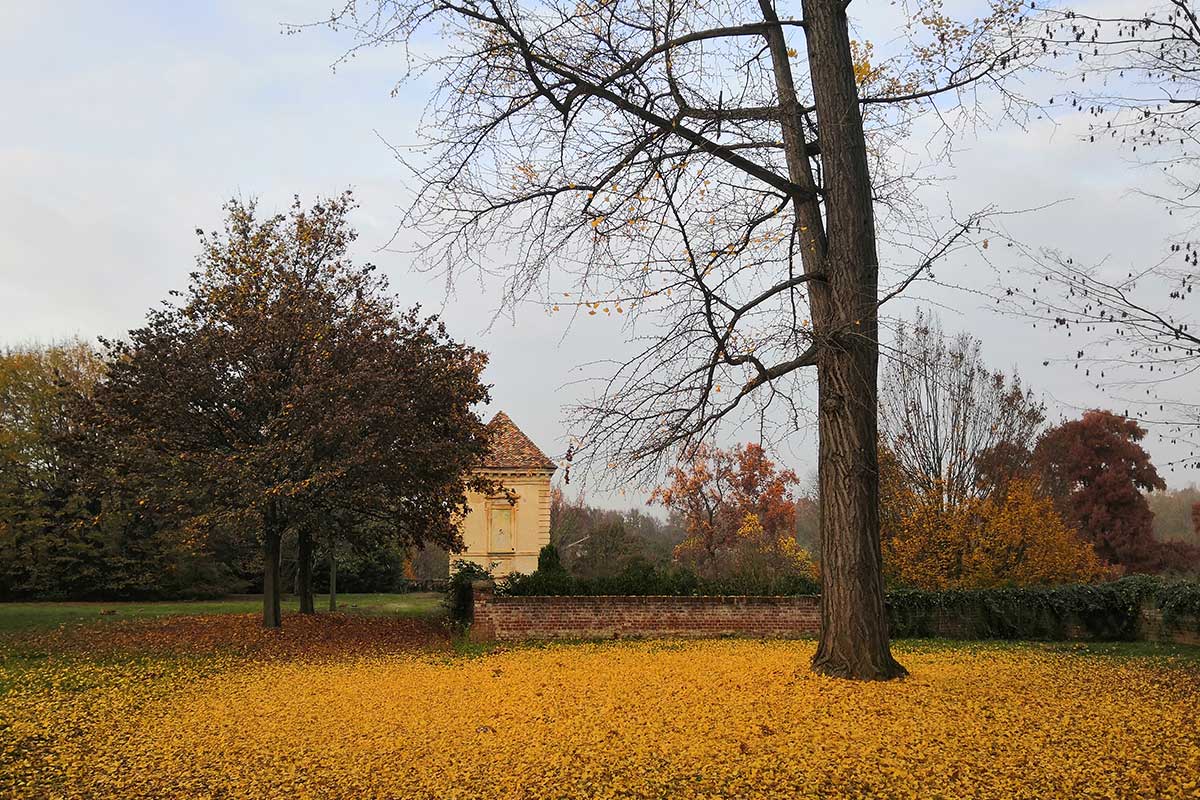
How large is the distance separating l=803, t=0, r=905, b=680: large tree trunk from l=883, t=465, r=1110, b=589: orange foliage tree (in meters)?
10.6

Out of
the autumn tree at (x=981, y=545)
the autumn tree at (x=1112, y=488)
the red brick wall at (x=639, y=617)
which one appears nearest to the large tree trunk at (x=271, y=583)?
the red brick wall at (x=639, y=617)

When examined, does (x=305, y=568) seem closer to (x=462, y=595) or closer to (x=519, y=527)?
(x=462, y=595)

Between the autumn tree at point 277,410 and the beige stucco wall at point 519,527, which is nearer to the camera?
the autumn tree at point 277,410

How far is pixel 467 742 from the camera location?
6.27 metres

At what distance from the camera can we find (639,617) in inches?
576

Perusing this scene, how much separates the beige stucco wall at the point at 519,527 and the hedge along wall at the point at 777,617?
565 inches

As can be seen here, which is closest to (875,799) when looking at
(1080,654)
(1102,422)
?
(1080,654)

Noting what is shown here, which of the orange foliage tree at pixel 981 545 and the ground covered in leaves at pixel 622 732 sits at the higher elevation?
the orange foliage tree at pixel 981 545

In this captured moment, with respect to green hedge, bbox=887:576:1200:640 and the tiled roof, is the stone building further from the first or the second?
green hedge, bbox=887:576:1200:640

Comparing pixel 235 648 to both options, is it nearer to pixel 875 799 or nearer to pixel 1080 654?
pixel 875 799

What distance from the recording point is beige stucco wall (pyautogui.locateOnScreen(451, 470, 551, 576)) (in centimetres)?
2934

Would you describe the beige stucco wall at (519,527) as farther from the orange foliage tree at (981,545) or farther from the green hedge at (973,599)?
the green hedge at (973,599)

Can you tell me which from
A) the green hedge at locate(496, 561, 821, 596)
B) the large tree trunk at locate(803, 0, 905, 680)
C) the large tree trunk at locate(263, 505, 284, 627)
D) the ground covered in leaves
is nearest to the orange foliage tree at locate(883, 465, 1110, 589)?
the green hedge at locate(496, 561, 821, 596)

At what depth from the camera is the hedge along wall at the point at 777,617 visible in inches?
563
